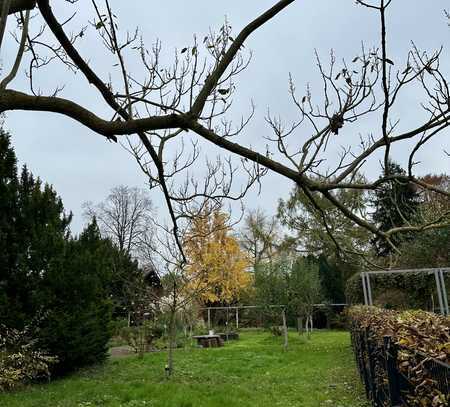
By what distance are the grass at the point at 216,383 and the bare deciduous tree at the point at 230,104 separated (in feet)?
13.2

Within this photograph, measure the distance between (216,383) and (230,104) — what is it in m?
6.05

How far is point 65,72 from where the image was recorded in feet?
12.2

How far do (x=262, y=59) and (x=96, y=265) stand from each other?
8.89 metres

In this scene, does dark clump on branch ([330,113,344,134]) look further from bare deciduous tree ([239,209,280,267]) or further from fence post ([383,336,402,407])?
bare deciduous tree ([239,209,280,267])

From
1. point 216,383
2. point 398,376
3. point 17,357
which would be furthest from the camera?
point 216,383

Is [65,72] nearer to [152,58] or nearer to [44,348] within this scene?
[152,58]

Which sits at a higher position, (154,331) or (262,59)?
(262,59)

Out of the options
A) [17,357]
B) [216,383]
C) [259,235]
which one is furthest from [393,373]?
[259,235]

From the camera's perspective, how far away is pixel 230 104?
3.40m

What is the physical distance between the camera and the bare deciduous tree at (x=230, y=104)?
2402 millimetres

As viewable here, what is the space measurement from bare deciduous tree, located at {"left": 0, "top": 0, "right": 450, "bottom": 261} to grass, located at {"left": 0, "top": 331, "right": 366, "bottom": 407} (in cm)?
401

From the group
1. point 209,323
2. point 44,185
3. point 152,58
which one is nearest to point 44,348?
point 44,185

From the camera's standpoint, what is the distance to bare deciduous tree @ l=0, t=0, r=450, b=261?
2402mm

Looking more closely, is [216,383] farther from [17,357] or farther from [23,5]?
[23,5]
